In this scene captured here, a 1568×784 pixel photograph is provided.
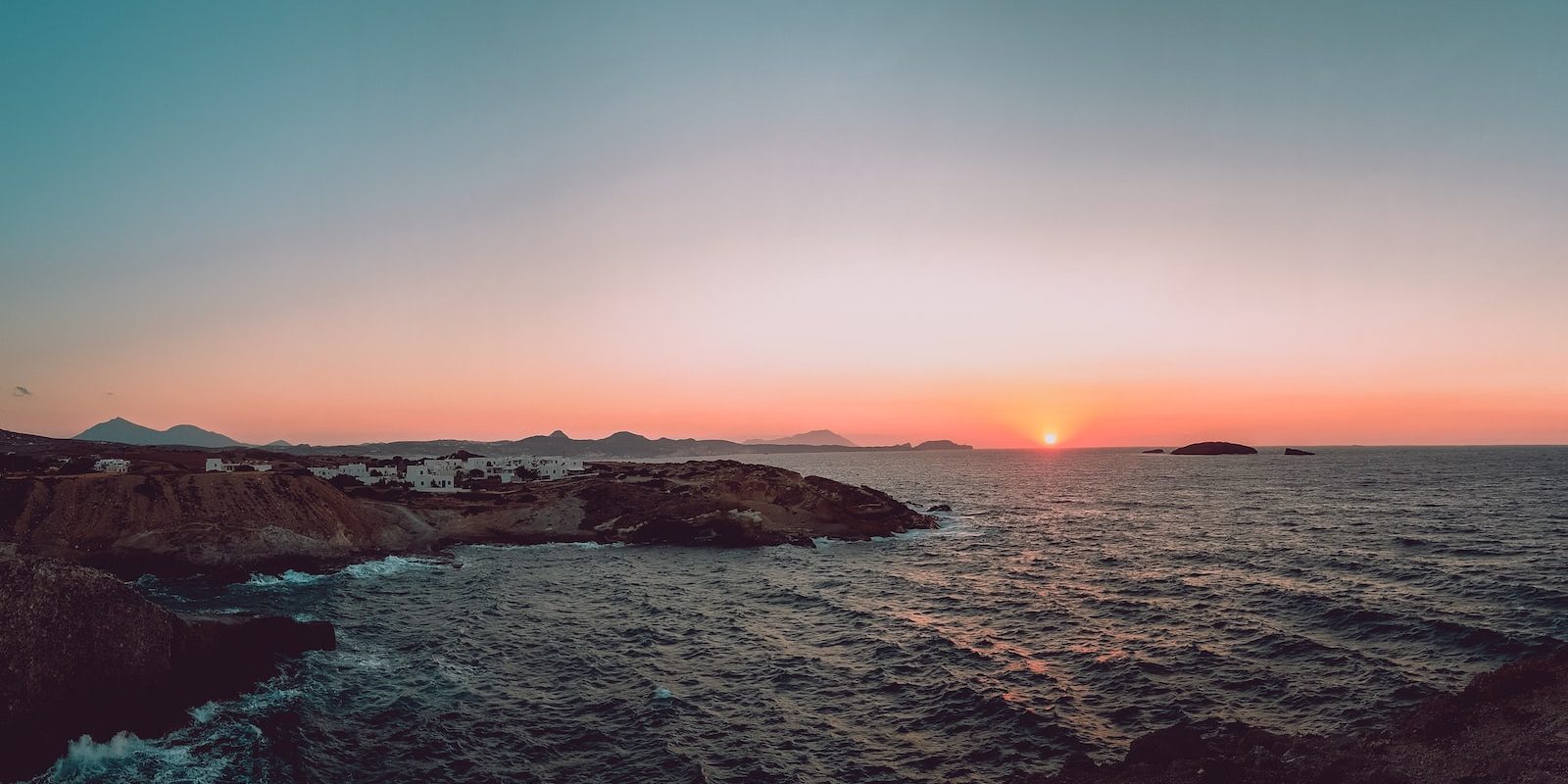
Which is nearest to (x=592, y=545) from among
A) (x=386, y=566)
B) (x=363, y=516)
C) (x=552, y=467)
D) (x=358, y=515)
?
(x=386, y=566)

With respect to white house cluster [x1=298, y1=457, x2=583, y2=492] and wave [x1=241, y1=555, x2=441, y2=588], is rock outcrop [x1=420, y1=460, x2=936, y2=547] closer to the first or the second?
wave [x1=241, y1=555, x2=441, y2=588]

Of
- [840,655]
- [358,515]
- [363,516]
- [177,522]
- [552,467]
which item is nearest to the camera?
[840,655]

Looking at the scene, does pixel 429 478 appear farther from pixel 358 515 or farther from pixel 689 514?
pixel 689 514

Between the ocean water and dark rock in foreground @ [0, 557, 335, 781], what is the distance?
1.01 metres

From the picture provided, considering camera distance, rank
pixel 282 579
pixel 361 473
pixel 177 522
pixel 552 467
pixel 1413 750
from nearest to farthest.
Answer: pixel 1413 750 → pixel 282 579 → pixel 177 522 → pixel 361 473 → pixel 552 467

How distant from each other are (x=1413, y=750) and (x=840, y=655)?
2233cm

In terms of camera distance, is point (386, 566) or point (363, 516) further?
point (363, 516)

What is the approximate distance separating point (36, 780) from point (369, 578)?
1385 inches

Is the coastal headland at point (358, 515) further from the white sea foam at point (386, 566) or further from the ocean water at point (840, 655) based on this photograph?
the ocean water at point (840, 655)

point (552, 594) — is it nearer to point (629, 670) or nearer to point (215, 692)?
point (629, 670)

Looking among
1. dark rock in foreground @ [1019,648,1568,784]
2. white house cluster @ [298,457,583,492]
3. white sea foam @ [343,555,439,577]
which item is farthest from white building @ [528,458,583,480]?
dark rock in foreground @ [1019,648,1568,784]

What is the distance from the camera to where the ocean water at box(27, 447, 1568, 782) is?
24.3 metres

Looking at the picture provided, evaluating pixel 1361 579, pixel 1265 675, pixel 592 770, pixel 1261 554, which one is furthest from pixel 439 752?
pixel 1261 554

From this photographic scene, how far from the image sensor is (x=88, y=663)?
2531cm
